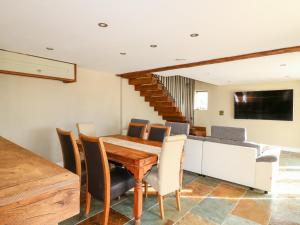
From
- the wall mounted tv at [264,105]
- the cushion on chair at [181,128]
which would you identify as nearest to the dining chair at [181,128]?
the cushion on chair at [181,128]

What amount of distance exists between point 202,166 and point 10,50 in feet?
12.7

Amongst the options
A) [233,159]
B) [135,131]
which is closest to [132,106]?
[135,131]

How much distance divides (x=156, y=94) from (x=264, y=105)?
3.57 m

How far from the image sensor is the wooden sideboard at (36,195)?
0.61m

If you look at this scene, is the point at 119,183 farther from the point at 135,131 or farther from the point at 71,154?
the point at 135,131

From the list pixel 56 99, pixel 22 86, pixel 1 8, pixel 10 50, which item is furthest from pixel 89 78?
pixel 1 8

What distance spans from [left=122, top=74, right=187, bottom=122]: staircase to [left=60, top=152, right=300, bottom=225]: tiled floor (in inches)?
109

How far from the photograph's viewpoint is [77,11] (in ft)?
6.02

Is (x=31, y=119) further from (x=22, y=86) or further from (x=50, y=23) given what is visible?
(x=50, y=23)

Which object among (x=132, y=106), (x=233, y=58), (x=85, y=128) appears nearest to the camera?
(x=233, y=58)

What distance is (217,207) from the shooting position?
2.54 m

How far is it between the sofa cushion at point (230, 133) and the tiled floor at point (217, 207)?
2.63 feet

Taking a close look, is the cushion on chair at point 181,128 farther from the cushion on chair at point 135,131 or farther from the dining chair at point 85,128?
the dining chair at point 85,128

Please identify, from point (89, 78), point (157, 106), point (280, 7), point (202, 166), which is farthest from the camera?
point (157, 106)
